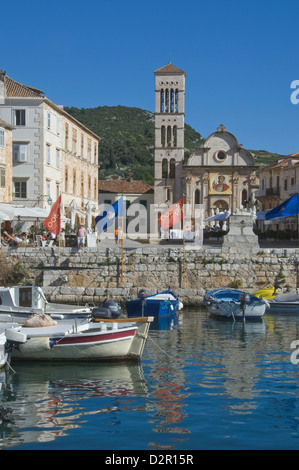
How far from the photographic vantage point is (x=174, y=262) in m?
28.3

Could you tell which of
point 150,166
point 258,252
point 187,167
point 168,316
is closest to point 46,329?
point 168,316

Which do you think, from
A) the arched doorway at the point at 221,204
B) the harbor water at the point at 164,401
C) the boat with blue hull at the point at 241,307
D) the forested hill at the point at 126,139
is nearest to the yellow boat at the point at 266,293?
the boat with blue hull at the point at 241,307

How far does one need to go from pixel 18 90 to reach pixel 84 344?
1194 inches

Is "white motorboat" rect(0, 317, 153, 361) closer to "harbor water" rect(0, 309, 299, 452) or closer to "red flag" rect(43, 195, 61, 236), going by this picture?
"harbor water" rect(0, 309, 299, 452)

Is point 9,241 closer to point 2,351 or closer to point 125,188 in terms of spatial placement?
point 2,351

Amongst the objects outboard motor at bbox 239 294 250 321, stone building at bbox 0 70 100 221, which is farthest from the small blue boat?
stone building at bbox 0 70 100 221

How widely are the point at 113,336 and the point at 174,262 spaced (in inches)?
515

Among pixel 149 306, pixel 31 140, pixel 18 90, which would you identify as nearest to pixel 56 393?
pixel 149 306

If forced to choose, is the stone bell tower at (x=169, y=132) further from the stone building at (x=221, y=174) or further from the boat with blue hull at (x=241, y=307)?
the boat with blue hull at (x=241, y=307)

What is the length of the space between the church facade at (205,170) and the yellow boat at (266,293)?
39.7 meters

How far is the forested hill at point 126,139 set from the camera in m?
111

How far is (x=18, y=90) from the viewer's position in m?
41.9
